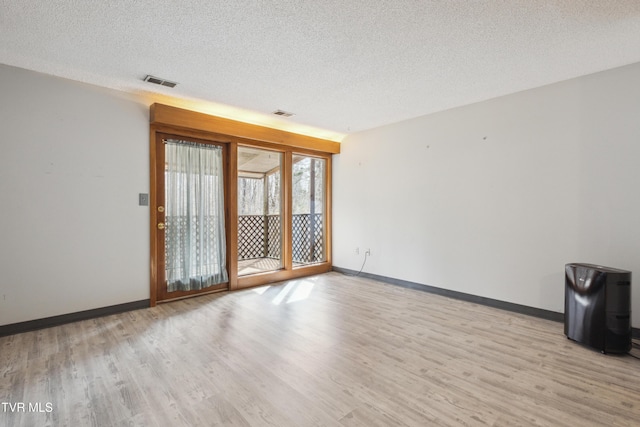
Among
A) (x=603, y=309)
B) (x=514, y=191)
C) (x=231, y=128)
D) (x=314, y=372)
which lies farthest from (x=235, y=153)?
(x=603, y=309)

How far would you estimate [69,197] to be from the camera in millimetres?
2896

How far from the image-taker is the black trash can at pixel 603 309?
2.27 m

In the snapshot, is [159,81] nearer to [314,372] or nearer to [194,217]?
[194,217]

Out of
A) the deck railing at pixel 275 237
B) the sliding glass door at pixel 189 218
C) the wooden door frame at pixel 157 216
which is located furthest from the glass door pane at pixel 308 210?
the wooden door frame at pixel 157 216

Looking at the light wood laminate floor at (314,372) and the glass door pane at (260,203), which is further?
the glass door pane at (260,203)

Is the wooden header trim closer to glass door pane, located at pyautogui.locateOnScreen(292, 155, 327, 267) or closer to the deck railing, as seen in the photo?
glass door pane, located at pyautogui.locateOnScreen(292, 155, 327, 267)

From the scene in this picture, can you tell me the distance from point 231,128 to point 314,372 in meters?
3.06

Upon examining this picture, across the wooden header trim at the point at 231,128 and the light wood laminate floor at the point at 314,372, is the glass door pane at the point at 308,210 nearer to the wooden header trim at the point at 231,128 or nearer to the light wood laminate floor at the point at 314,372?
the wooden header trim at the point at 231,128

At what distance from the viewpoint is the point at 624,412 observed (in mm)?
1614

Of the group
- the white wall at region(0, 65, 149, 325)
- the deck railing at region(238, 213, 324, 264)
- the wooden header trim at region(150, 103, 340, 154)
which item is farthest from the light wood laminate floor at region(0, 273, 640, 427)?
the wooden header trim at region(150, 103, 340, 154)

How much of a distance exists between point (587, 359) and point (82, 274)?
4.42 meters

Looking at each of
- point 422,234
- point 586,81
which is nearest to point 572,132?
point 586,81

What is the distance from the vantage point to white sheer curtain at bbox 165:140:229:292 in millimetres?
3578

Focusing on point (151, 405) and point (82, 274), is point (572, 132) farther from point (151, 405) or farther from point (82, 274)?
point (82, 274)
